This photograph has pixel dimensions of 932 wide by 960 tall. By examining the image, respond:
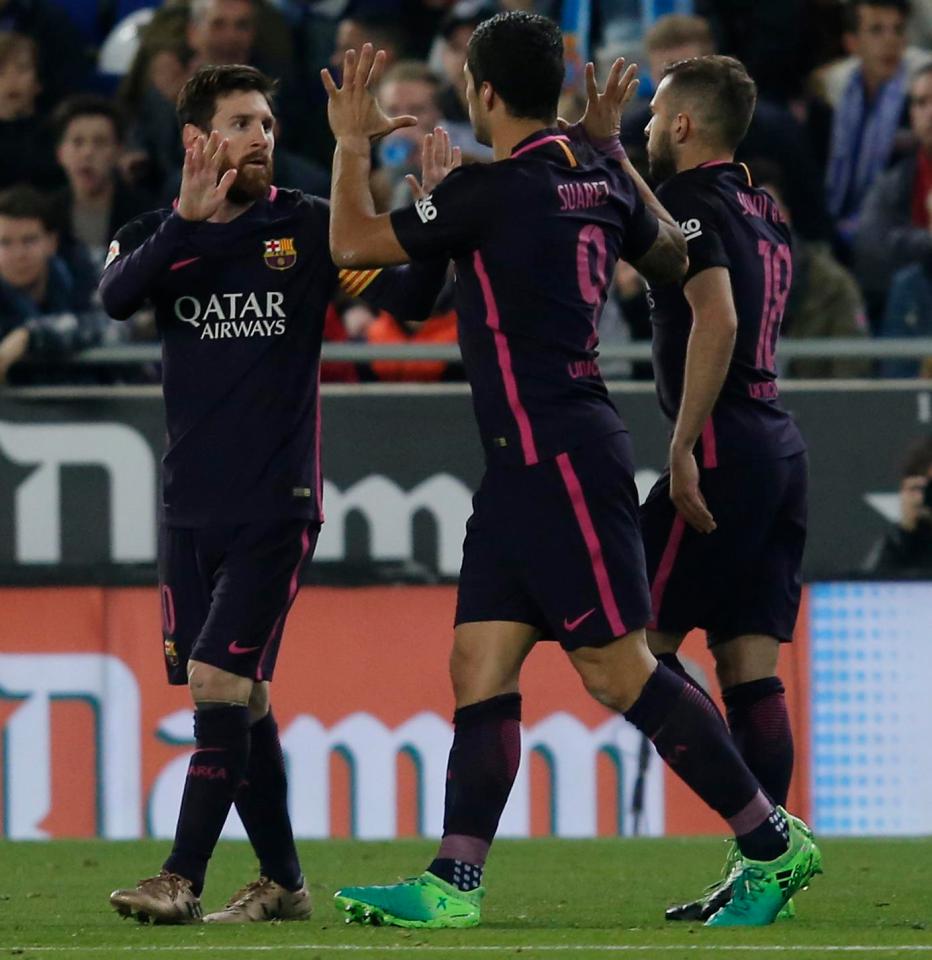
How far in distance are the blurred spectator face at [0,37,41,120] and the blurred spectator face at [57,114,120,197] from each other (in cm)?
60

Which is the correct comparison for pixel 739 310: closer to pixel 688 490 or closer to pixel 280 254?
pixel 688 490

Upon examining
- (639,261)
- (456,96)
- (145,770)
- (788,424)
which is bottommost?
(145,770)

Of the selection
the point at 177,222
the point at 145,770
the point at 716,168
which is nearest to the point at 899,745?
the point at 145,770

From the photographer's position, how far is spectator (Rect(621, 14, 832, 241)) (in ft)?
32.7

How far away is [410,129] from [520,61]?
5257 millimetres

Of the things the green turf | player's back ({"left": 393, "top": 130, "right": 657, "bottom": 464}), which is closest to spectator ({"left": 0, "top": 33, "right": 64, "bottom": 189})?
the green turf

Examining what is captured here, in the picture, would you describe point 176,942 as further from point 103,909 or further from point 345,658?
point 345,658

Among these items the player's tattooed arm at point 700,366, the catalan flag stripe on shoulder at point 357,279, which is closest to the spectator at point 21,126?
the catalan flag stripe on shoulder at point 357,279

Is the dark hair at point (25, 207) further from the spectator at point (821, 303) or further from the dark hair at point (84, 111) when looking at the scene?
the spectator at point (821, 303)

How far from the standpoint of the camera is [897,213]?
1021cm

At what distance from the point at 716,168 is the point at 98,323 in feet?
12.2

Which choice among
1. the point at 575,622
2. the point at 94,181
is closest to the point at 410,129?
the point at 94,181

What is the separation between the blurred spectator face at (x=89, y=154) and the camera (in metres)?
10.1

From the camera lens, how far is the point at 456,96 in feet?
35.2
